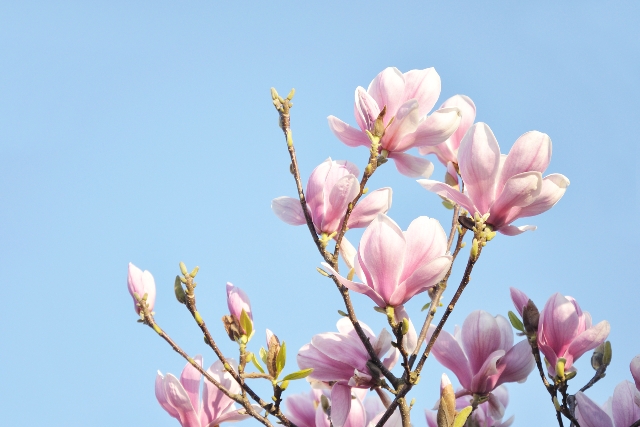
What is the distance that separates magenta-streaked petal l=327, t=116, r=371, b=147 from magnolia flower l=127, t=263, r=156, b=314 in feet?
2.46

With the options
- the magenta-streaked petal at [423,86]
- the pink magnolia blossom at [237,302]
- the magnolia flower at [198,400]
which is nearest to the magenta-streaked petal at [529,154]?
the magenta-streaked petal at [423,86]

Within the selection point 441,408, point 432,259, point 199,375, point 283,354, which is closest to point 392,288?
point 432,259

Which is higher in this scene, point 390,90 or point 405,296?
point 390,90

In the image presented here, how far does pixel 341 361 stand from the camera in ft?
5.73

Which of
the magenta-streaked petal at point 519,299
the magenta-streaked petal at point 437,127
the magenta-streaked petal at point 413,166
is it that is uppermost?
the magenta-streaked petal at point 437,127

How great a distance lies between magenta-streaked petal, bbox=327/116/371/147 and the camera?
1879mm

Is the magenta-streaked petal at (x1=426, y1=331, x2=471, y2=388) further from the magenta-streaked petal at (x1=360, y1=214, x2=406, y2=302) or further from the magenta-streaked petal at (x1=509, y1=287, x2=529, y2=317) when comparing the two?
the magenta-streaked petal at (x1=360, y1=214, x2=406, y2=302)

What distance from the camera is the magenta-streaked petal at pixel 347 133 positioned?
6.16 feet

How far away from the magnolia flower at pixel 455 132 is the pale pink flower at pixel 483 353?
510 millimetres

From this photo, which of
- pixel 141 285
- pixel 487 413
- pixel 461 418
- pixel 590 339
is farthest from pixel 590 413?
pixel 141 285

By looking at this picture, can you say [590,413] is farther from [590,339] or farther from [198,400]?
[198,400]

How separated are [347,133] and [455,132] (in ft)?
1.25

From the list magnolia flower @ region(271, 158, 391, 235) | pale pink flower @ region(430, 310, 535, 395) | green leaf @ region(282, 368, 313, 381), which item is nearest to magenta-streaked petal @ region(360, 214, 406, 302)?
magnolia flower @ region(271, 158, 391, 235)

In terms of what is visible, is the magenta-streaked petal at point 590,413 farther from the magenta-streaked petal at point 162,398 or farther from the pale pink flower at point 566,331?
the magenta-streaked petal at point 162,398
